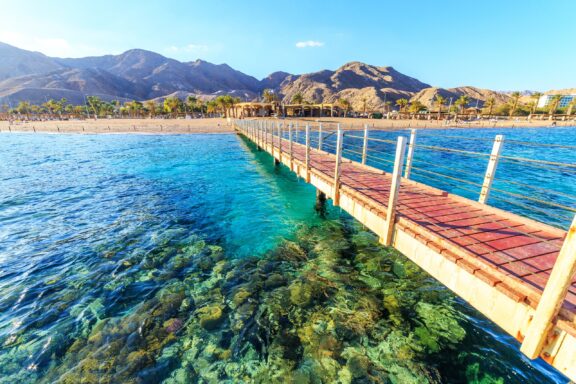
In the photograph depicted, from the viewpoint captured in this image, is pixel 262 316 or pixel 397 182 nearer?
pixel 397 182

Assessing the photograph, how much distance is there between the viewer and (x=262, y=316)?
571 cm

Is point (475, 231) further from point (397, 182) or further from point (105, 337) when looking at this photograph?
point (105, 337)

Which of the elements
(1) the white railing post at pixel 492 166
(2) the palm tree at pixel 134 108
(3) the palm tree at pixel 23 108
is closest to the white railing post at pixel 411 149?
(1) the white railing post at pixel 492 166

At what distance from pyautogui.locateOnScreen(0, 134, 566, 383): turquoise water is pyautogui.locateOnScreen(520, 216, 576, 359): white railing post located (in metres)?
2.36

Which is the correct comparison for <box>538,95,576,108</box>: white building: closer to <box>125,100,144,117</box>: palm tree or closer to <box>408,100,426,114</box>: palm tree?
<box>408,100,426,114</box>: palm tree

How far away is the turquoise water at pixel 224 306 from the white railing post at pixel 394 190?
2.02 metres

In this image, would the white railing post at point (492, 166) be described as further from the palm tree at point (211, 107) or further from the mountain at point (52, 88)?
the mountain at point (52, 88)

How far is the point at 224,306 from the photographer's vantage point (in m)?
5.96

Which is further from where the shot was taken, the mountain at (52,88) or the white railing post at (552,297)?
the mountain at (52,88)

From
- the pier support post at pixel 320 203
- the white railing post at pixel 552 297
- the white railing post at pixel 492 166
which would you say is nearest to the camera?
the white railing post at pixel 552 297

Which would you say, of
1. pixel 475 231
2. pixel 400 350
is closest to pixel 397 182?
pixel 475 231

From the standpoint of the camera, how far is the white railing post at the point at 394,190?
4745 mm

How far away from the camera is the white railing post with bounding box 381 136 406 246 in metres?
4.74

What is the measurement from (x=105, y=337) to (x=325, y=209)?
876cm
